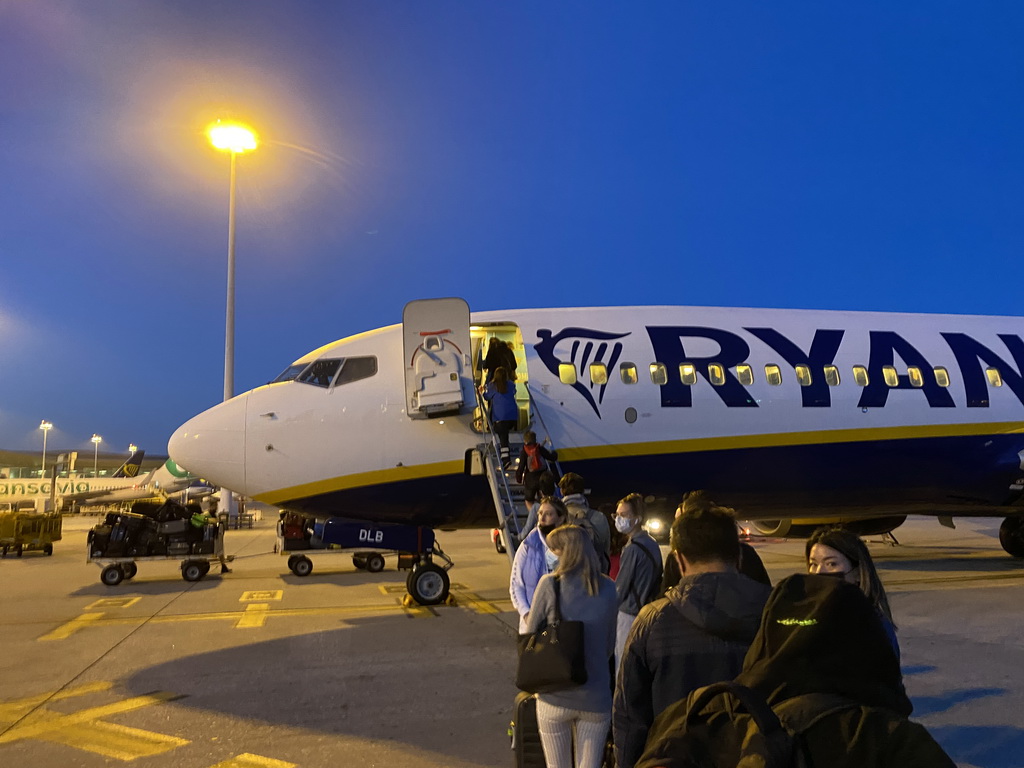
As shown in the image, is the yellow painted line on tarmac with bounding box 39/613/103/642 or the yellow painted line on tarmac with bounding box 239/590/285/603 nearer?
the yellow painted line on tarmac with bounding box 39/613/103/642

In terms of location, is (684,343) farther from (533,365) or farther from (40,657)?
(40,657)

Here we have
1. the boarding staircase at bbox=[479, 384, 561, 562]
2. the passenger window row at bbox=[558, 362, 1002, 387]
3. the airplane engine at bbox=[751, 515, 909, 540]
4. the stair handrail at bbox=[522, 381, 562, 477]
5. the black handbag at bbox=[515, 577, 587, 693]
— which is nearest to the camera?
the black handbag at bbox=[515, 577, 587, 693]

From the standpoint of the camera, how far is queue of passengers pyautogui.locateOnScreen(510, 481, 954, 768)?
1508 millimetres

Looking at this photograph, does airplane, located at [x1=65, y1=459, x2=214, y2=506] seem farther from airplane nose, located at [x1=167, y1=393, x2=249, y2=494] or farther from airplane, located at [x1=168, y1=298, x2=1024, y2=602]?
airplane, located at [x1=168, y1=298, x2=1024, y2=602]

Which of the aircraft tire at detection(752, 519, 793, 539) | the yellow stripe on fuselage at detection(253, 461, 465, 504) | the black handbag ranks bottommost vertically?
the aircraft tire at detection(752, 519, 793, 539)

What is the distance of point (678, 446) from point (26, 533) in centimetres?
1946

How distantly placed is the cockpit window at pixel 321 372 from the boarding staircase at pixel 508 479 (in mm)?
2468

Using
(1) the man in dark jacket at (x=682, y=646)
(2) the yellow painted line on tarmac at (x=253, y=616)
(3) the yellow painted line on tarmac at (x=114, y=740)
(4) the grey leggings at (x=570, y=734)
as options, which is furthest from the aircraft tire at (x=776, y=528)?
(1) the man in dark jacket at (x=682, y=646)

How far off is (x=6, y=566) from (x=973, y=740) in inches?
810

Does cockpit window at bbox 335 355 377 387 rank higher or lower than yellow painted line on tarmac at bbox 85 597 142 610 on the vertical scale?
higher

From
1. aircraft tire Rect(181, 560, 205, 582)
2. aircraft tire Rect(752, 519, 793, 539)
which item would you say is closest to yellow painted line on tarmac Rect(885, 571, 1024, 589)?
aircraft tire Rect(752, 519, 793, 539)

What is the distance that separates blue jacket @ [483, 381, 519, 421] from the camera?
1025 cm

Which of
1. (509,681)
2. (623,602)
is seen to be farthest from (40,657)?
(623,602)

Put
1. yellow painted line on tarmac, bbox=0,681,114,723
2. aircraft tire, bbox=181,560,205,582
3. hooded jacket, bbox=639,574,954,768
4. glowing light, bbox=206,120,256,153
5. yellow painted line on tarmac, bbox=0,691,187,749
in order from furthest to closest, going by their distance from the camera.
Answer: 1. glowing light, bbox=206,120,256,153
2. aircraft tire, bbox=181,560,205,582
3. yellow painted line on tarmac, bbox=0,681,114,723
4. yellow painted line on tarmac, bbox=0,691,187,749
5. hooded jacket, bbox=639,574,954,768
